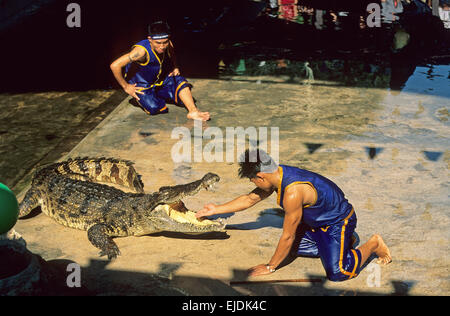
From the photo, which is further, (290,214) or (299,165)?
(299,165)

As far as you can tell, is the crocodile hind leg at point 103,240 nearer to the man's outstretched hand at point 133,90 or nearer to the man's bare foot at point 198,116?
the man's bare foot at point 198,116

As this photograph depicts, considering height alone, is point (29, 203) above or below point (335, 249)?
below

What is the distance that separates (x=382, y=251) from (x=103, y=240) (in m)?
2.49

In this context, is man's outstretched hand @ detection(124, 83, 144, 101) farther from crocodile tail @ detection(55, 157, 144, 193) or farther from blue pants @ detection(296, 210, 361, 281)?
blue pants @ detection(296, 210, 361, 281)

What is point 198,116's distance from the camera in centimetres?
743

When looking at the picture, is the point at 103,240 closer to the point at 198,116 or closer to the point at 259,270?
the point at 259,270

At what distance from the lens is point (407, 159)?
6.01 meters

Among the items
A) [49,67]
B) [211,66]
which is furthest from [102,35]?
[211,66]

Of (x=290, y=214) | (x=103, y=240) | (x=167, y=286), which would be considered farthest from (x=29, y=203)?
(x=290, y=214)

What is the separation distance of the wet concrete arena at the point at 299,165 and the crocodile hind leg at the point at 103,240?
94 mm

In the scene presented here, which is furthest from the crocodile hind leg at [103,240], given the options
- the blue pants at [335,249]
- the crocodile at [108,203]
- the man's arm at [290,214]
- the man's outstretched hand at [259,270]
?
the blue pants at [335,249]

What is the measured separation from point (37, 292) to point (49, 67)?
7414 millimetres
